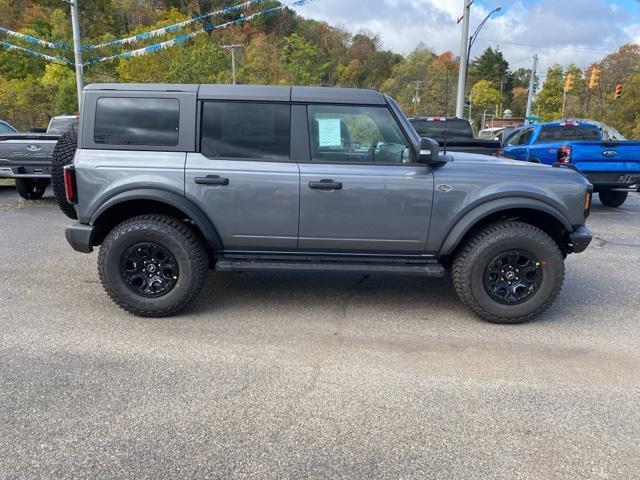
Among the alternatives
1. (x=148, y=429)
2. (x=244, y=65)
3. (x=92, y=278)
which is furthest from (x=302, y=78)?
(x=148, y=429)

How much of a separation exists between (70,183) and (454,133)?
29.6 feet

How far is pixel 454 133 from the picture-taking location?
1134 centimetres

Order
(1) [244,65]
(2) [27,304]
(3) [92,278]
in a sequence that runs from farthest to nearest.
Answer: (1) [244,65]
(3) [92,278]
(2) [27,304]

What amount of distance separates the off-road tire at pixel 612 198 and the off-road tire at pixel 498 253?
7.73 metres

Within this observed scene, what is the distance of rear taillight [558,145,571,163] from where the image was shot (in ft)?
29.2

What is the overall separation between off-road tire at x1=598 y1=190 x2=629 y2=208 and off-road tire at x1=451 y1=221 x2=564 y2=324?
7735mm

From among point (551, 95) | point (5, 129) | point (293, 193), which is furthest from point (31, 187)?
point (551, 95)

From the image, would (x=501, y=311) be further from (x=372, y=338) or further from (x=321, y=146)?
(x=321, y=146)

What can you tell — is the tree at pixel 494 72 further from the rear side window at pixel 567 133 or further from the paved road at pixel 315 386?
the paved road at pixel 315 386

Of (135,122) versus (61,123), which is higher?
(135,122)

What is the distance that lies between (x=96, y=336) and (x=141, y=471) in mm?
1805

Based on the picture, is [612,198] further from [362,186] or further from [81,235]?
[81,235]

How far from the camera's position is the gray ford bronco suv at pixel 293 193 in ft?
13.5

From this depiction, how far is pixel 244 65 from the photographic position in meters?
47.1
